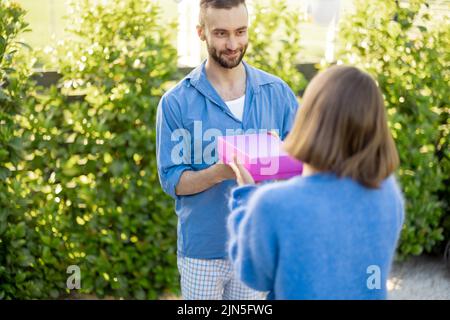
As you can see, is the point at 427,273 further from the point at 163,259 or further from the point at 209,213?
the point at 209,213

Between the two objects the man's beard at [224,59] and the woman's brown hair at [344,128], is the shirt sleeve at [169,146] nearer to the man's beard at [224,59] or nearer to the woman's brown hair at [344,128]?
the man's beard at [224,59]

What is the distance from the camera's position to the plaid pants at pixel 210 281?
2822 millimetres

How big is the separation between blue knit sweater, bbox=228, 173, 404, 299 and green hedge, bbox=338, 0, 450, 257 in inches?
105

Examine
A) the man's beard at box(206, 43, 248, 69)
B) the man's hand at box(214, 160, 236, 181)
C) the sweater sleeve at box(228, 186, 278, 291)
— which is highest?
the man's beard at box(206, 43, 248, 69)

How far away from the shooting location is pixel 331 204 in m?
1.98

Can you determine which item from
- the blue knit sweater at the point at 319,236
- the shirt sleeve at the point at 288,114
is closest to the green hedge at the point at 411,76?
the shirt sleeve at the point at 288,114

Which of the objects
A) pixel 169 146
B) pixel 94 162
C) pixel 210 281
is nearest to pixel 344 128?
pixel 169 146

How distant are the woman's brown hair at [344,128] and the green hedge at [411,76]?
2.69 meters

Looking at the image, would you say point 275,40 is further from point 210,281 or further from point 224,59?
point 210,281

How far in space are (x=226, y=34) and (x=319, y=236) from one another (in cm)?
106

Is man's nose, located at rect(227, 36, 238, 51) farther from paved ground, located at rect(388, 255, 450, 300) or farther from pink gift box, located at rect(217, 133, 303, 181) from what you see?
paved ground, located at rect(388, 255, 450, 300)

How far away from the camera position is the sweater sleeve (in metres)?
2.00

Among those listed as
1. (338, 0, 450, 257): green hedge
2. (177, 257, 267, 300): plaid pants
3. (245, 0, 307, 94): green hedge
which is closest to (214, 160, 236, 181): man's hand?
(177, 257, 267, 300): plaid pants

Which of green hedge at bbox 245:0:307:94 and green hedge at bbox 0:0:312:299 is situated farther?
green hedge at bbox 245:0:307:94
